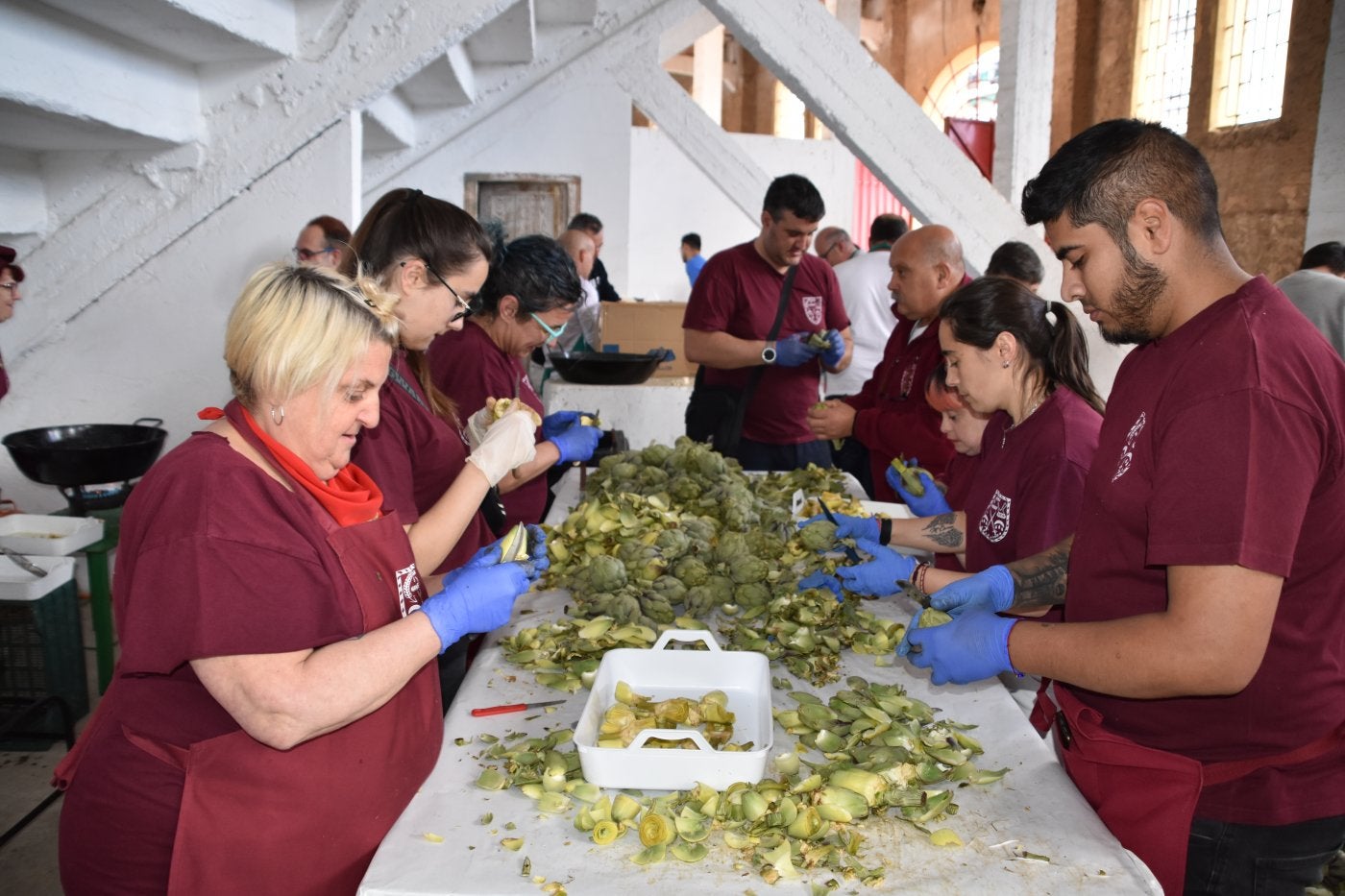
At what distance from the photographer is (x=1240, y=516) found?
4.79ft

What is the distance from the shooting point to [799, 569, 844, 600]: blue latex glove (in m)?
2.80

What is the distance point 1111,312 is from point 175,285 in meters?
4.54

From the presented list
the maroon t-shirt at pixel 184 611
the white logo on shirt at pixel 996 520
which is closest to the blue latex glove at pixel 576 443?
the white logo on shirt at pixel 996 520

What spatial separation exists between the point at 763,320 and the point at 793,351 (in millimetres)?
321

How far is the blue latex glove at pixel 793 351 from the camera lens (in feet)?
15.9

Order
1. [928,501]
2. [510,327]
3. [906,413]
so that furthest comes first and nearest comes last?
[906,413], [928,501], [510,327]

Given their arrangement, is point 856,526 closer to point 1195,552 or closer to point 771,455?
point 1195,552

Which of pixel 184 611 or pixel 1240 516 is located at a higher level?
pixel 1240 516

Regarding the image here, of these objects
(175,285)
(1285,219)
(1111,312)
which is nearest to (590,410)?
(175,285)

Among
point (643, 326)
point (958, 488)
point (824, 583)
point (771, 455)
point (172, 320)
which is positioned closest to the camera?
point (824, 583)

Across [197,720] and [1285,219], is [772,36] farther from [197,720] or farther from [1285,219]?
[1285,219]

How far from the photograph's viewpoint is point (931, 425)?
12.8ft

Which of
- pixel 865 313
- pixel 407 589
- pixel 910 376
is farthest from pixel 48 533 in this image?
pixel 865 313

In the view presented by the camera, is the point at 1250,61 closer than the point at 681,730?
No
